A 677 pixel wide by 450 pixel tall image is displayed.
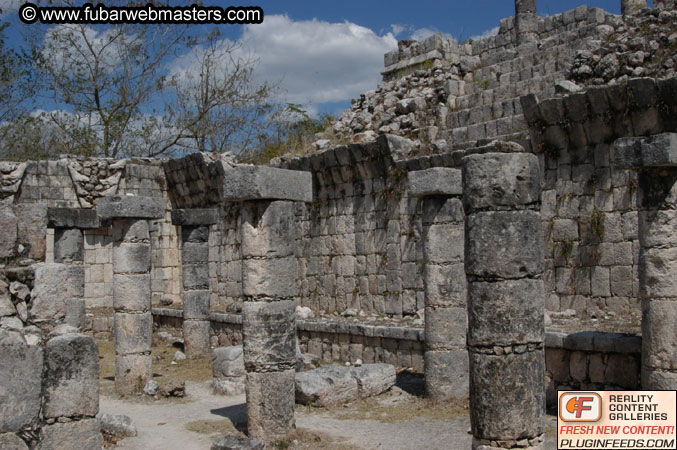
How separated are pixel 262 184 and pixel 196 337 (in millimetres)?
7515

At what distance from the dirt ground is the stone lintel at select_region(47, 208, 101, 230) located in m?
2.80

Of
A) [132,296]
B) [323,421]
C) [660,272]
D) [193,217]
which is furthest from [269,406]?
[193,217]

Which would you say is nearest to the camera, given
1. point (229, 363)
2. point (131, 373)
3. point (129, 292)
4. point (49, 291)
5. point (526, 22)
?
point (49, 291)

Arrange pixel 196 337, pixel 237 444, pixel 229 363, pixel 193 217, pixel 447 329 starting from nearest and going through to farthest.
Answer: pixel 237 444, pixel 447 329, pixel 229 363, pixel 193 217, pixel 196 337

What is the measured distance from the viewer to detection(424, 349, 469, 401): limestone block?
9.65 meters

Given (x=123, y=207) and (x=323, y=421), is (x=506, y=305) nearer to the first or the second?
(x=323, y=421)

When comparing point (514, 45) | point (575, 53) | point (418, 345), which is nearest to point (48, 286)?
point (418, 345)

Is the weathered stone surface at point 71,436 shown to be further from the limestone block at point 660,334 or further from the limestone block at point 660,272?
the limestone block at point 660,272

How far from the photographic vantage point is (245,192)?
816 cm

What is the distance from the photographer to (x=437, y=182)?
968 cm

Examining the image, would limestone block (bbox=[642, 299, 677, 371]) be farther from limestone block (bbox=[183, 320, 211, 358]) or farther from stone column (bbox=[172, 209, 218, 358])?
limestone block (bbox=[183, 320, 211, 358])

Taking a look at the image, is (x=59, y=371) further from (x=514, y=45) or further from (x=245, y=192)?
(x=514, y=45)

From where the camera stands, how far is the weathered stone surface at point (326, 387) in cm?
977

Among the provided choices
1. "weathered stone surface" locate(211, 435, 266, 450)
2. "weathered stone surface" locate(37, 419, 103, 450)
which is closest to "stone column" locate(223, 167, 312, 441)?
"weathered stone surface" locate(211, 435, 266, 450)
